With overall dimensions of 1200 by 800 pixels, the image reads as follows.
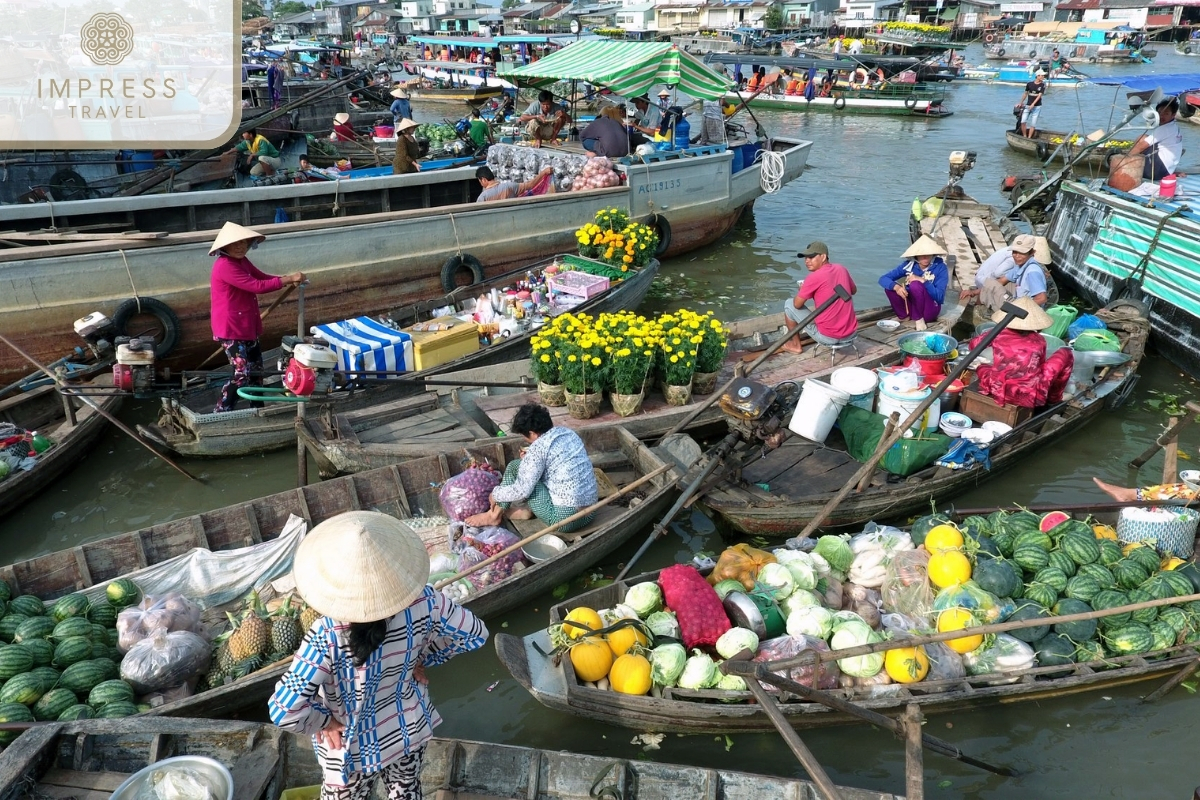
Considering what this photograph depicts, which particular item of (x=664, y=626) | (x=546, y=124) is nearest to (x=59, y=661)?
(x=664, y=626)

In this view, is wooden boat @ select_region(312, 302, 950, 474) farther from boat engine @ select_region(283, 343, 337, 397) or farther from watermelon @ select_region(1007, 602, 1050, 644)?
watermelon @ select_region(1007, 602, 1050, 644)

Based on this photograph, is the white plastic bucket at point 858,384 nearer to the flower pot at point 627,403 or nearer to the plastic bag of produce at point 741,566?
the flower pot at point 627,403

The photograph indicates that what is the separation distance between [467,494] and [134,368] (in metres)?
3.80

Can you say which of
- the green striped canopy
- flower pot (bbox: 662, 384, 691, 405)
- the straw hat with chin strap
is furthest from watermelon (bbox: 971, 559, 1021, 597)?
the green striped canopy

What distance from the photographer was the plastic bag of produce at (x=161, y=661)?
472cm

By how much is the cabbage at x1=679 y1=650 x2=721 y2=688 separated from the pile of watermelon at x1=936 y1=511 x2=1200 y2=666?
2.05 metres

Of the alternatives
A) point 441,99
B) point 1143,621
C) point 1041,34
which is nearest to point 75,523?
point 1143,621

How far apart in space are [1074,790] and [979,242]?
10271 millimetres

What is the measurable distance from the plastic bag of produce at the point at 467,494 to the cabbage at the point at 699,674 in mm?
2183

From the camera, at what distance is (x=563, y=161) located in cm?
1327

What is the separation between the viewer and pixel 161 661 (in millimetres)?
4766

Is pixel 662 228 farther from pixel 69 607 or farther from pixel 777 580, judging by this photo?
pixel 69 607

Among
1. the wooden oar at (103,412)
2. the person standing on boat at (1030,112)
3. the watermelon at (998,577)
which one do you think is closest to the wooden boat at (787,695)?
the watermelon at (998,577)

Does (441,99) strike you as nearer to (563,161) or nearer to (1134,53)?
(563,161)
